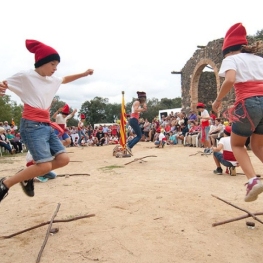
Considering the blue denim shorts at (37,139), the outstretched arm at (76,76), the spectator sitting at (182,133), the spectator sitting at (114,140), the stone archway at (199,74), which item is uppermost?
the stone archway at (199,74)

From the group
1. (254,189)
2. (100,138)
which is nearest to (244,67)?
(254,189)

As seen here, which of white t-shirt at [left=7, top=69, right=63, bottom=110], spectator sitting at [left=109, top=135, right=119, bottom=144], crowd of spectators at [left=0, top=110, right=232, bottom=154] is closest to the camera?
white t-shirt at [left=7, top=69, right=63, bottom=110]

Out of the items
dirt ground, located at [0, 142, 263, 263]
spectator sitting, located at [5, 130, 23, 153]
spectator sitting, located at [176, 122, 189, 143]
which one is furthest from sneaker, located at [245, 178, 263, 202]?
spectator sitting, located at [5, 130, 23, 153]

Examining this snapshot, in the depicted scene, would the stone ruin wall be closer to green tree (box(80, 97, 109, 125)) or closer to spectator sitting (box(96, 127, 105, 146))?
spectator sitting (box(96, 127, 105, 146))

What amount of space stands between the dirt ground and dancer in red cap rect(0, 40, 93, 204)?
617 mm

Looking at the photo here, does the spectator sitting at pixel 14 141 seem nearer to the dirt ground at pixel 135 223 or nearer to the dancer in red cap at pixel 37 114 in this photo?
the dirt ground at pixel 135 223

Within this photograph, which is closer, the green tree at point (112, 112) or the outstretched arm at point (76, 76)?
the outstretched arm at point (76, 76)

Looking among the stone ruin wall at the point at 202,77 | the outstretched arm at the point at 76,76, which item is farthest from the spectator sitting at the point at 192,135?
the outstretched arm at the point at 76,76

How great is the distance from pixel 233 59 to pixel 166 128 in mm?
15036

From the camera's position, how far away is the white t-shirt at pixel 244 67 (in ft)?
9.91

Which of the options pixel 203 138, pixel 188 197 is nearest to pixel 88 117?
pixel 203 138

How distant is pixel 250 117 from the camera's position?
2990mm

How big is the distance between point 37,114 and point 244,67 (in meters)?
2.22

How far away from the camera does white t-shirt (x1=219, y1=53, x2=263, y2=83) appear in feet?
9.91
